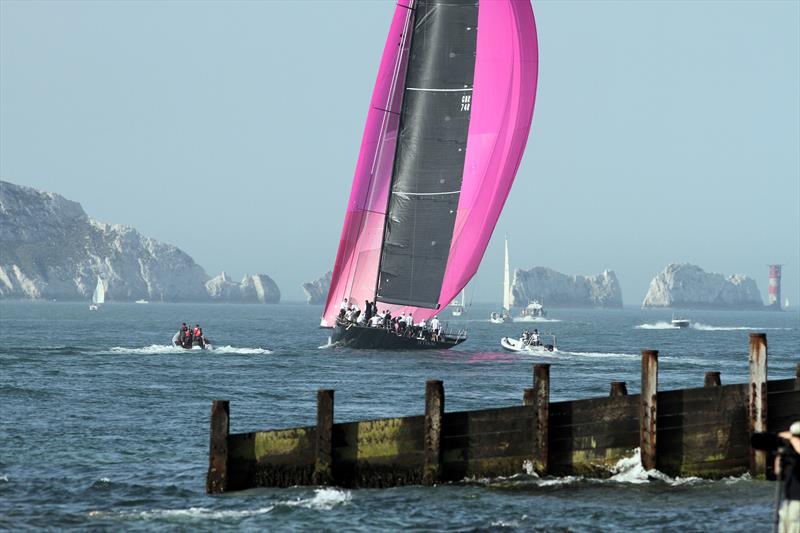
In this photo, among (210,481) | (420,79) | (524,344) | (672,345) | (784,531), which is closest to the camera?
(784,531)

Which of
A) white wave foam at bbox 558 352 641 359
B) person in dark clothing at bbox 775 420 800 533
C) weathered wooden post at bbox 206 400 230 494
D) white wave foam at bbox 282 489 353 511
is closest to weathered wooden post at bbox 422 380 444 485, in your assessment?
white wave foam at bbox 282 489 353 511

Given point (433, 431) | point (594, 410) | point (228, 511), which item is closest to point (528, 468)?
point (594, 410)

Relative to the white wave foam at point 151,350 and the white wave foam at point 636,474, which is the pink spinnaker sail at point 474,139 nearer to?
the white wave foam at point 151,350

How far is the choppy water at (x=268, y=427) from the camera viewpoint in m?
22.4

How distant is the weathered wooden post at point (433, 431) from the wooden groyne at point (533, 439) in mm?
18

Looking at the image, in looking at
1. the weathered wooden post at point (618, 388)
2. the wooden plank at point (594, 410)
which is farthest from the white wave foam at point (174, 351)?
the wooden plank at point (594, 410)

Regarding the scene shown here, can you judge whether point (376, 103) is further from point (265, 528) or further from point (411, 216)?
point (265, 528)

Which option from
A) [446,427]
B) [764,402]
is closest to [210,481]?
[446,427]

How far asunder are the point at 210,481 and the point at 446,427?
428 centimetres

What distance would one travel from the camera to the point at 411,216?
222ft

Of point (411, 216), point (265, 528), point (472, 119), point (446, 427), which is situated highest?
point (472, 119)

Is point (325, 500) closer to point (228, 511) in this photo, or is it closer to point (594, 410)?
point (228, 511)

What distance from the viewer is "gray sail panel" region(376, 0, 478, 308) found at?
67250 mm

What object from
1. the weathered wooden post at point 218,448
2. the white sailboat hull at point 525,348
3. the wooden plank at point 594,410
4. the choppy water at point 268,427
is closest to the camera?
the choppy water at point 268,427
